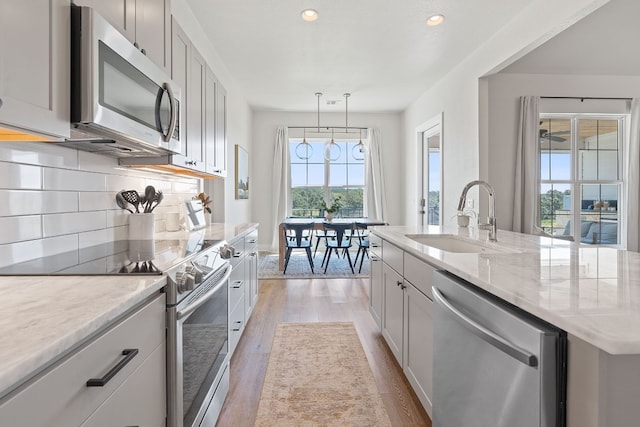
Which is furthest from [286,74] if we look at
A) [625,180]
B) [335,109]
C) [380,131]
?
[625,180]

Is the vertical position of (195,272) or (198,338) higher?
(195,272)

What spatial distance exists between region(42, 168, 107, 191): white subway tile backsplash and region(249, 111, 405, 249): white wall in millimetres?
4862

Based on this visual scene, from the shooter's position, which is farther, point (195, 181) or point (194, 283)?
point (195, 181)

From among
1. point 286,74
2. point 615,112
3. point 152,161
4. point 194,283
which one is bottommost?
point 194,283

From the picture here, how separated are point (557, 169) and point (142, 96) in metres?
4.45

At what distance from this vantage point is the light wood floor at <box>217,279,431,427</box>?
185 centimetres

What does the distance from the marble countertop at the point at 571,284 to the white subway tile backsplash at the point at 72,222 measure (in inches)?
62.4

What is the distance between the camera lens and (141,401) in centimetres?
98

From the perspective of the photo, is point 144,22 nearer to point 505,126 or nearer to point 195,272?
point 195,272

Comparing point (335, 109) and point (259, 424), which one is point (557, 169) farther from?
A: point (259, 424)

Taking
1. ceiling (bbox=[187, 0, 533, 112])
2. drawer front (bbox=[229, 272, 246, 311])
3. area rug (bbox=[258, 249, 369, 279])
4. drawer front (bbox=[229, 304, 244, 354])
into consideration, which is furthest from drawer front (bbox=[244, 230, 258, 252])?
ceiling (bbox=[187, 0, 533, 112])

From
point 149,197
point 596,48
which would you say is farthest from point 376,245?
point 596,48

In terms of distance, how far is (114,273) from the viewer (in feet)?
3.70

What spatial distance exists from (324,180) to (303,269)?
7.65ft
